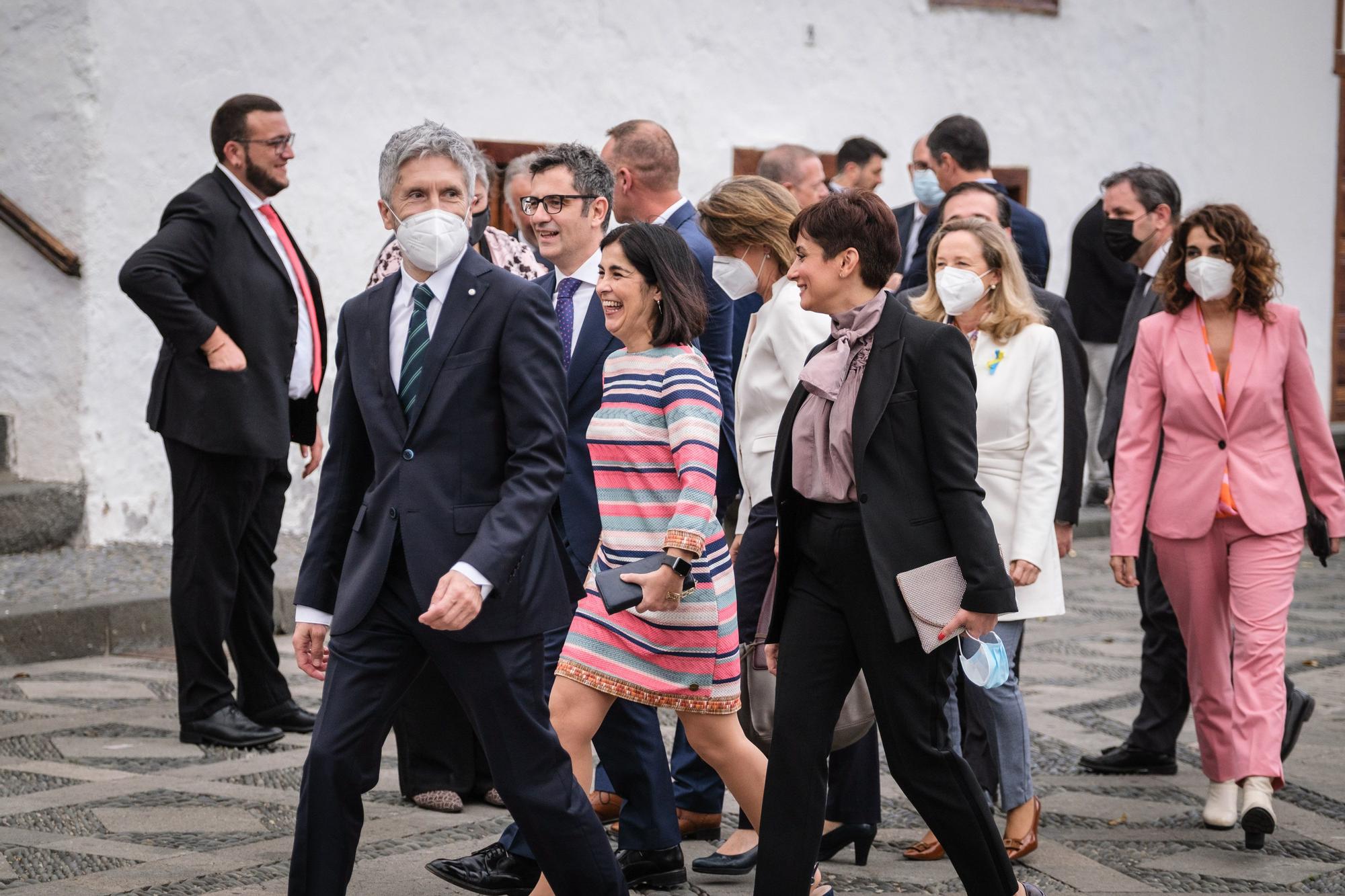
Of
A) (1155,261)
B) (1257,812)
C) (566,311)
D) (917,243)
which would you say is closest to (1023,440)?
(1257,812)

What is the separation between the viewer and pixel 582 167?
5.38 meters

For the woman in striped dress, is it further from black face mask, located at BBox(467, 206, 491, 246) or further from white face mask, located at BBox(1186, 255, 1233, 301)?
white face mask, located at BBox(1186, 255, 1233, 301)

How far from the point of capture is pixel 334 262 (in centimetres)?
1102

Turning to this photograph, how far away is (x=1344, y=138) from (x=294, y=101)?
10.2 m

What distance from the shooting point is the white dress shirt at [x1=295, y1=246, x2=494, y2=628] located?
4023 millimetres

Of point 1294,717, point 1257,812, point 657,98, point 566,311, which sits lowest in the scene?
point 1257,812

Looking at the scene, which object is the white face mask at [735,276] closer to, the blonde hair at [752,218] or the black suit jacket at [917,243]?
the blonde hair at [752,218]

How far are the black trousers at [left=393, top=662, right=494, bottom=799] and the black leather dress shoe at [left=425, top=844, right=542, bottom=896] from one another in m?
1.02

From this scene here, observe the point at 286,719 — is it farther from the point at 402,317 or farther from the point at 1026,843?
the point at 402,317

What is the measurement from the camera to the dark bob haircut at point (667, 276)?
477 cm

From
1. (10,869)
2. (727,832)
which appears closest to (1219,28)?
(727,832)

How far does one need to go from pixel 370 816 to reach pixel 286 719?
1.30 metres

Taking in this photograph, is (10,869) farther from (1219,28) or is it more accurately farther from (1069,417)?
(1219,28)

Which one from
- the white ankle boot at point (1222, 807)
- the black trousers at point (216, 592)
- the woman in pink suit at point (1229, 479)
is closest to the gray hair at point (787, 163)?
the black trousers at point (216, 592)
